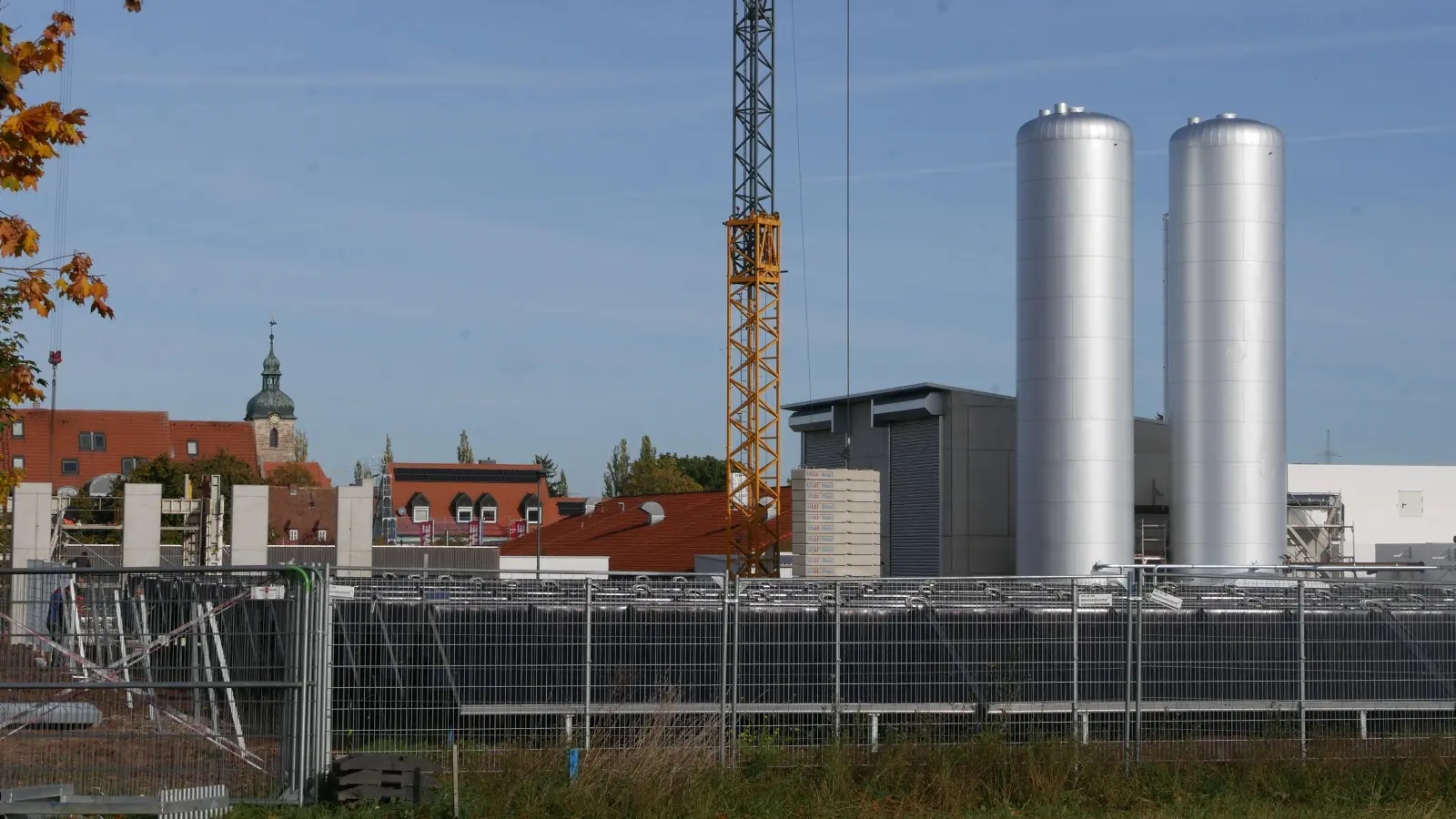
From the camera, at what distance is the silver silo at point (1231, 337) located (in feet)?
98.7

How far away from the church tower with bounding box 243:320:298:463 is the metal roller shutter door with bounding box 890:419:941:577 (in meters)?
127

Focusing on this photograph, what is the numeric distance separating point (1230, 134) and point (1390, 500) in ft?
75.7

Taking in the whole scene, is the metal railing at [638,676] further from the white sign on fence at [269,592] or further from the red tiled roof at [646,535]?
the red tiled roof at [646,535]

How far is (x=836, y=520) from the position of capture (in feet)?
120

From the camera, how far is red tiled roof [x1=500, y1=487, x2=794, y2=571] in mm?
58156

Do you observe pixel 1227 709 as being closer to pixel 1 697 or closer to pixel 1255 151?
pixel 1 697

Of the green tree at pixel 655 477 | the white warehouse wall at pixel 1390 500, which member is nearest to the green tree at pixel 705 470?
the green tree at pixel 655 477

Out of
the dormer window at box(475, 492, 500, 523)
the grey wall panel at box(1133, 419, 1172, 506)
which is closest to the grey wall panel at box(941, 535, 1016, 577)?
the grey wall panel at box(1133, 419, 1172, 506)

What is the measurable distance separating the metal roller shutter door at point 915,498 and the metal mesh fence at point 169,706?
2479cm

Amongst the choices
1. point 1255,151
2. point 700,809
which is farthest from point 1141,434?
point 700,809

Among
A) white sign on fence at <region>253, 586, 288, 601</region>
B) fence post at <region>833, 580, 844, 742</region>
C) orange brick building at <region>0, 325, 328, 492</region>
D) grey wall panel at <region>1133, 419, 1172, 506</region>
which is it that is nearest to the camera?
white sign on fence at <region>253, 586, 288, 601</region>

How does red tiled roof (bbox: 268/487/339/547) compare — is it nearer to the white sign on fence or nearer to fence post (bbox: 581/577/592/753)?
the white sign on fence

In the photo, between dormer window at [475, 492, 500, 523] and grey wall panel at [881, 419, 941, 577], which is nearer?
grey wall panel at [881, 419, 941, 577]

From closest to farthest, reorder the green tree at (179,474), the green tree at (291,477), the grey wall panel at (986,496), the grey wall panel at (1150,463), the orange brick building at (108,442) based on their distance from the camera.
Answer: the grey wall panel at (1150,463) → the grey wall panel at (986,496) → the green tree at (179,474) → the orange brick building at (108,442) → the green tree at (291,477)
